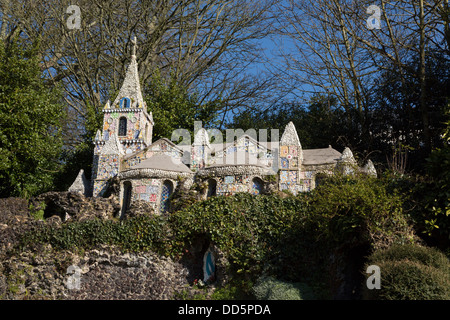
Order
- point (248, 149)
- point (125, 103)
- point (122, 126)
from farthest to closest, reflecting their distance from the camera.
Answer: point (125, 103) < point (122, 126) < point (248, 149)

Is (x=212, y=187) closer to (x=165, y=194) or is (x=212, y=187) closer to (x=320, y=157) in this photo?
(x=165, y=194)

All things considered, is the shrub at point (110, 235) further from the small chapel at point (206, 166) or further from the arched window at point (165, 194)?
the arched window at point (165, 194)

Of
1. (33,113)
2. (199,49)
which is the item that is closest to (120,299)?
(33,113)

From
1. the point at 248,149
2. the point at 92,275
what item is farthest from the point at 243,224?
the point at 248,149

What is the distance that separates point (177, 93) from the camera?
29.4m

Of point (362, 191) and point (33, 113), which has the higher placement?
point (33, 113)

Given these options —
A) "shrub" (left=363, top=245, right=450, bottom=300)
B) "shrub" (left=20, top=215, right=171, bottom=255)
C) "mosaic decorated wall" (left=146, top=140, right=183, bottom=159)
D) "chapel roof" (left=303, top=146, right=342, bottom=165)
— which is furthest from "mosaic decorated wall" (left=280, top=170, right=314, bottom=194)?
"shrub" (left=363, top=245, right=450, bottom=300)

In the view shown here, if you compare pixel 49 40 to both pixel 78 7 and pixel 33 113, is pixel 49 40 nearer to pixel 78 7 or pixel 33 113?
pixel 78 7

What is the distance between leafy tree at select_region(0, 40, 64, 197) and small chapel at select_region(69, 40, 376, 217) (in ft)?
6.97

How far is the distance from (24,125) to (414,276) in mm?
17522

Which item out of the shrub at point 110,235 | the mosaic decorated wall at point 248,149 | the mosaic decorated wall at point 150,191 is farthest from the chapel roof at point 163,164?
the shrub at point 110,235

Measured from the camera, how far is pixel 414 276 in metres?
10.6
